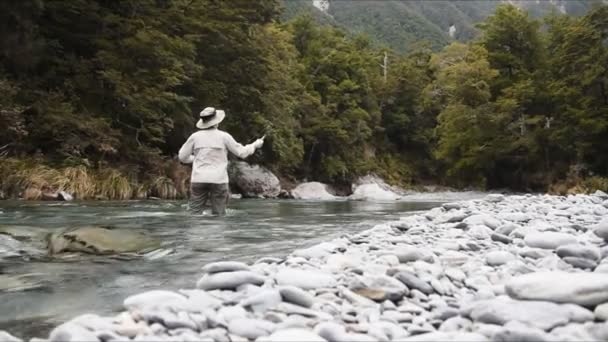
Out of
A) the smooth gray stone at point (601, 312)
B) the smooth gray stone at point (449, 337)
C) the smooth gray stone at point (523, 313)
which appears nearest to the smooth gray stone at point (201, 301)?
the smooth gray stone at point (449, 337)

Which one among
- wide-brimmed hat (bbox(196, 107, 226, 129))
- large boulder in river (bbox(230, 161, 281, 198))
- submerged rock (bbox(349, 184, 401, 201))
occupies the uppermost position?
wide-brimmed hat (bbox(196, 107, 226, 129))

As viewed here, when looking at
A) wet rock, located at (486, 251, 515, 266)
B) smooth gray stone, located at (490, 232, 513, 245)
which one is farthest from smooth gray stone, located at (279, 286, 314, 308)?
smooth gray stone, located at (490, 232, 513, 245)

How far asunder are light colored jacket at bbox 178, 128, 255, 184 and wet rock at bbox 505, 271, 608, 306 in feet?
19.6

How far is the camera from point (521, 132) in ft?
102

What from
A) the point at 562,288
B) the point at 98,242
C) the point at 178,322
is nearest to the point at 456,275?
the point at 562,288

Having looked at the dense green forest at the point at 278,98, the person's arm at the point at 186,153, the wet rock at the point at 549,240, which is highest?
the dense green forest at the point at 278,98

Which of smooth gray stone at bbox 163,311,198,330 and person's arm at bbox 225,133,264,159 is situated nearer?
smooth gray stone at bbox 163,311,198,330

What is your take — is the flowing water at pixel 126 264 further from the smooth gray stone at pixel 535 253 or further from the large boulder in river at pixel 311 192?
the large boulder in river at pixel 311 192

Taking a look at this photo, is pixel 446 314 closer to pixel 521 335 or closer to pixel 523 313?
pixel 523 313

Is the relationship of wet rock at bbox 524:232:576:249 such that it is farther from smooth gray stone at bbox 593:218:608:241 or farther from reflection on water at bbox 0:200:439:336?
reflection on water at bbox 0:200:439:336

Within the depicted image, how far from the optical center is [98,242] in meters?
5.04

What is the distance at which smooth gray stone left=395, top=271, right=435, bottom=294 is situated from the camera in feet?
9.55

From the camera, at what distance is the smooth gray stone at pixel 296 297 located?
2633 millimetres

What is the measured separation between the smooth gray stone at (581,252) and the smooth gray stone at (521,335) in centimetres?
154
